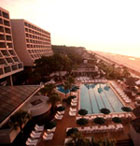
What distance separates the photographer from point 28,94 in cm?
1706

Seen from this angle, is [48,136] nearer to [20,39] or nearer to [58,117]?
[58,117]

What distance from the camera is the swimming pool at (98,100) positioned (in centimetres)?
1822

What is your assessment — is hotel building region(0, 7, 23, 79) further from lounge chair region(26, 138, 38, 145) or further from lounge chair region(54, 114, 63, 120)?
lounge chair region(26, 138, 38, 145)

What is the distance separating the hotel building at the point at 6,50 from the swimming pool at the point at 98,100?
692 inches

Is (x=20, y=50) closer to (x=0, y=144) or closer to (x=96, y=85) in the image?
(x=96, y=85)

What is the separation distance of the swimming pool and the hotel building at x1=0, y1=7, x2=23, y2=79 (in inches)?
692

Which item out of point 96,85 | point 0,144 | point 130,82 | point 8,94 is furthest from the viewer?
point 96,85

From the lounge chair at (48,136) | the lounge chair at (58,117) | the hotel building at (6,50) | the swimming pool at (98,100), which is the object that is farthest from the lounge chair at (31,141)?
the hotel building at (6,50)

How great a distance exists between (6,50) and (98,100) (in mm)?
24479

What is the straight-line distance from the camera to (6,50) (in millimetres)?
26641

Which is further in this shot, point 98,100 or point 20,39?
point 20,39

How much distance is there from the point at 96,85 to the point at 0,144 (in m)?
23.5

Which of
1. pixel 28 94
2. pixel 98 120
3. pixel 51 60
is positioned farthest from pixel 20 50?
pixel 98 120

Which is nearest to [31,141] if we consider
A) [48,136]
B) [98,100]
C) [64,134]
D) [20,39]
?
[48,136]
